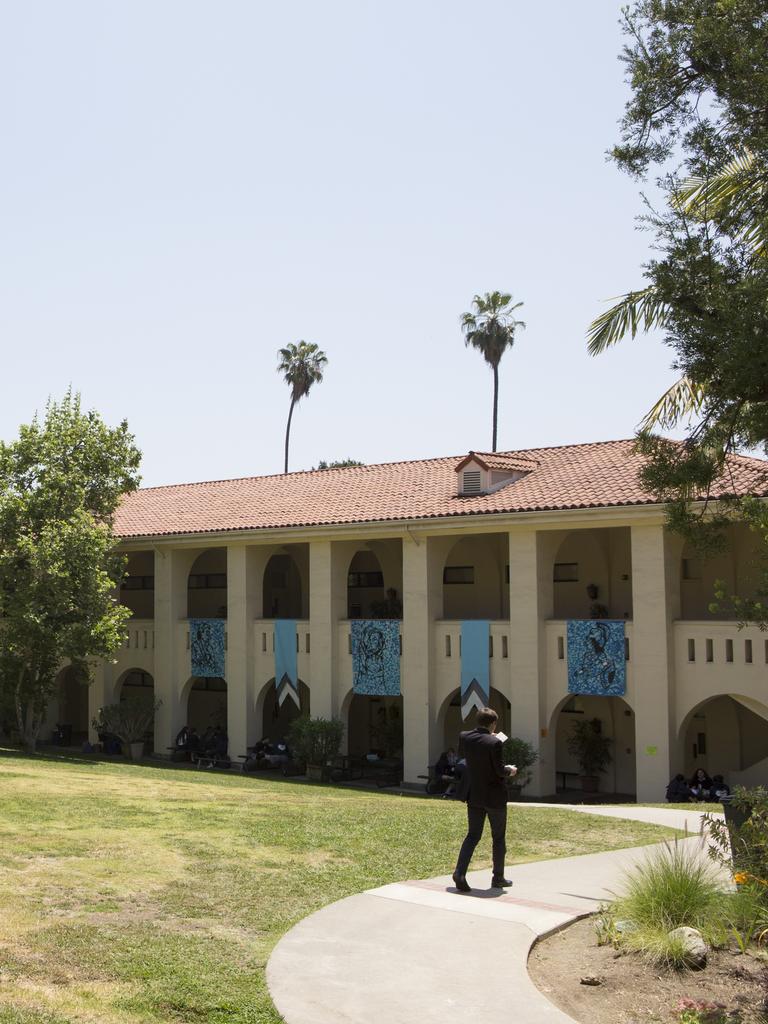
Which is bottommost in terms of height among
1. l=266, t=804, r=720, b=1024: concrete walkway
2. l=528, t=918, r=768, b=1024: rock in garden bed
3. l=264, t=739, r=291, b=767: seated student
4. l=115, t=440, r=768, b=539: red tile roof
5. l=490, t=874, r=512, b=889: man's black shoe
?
l=264, t=739, r=291, b=767: seated student

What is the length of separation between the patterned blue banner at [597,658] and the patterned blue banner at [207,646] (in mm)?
10545

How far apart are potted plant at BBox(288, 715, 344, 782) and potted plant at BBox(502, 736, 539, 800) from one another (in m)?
4.90

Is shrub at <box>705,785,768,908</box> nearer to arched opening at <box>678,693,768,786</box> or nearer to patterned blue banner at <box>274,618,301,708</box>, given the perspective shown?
arched opening at <box>678,693,768,786</box>

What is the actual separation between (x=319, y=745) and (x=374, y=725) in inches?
193

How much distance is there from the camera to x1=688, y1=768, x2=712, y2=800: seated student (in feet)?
70.4

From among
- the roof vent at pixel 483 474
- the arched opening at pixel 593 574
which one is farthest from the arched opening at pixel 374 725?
the roof vent at pixel 483 474

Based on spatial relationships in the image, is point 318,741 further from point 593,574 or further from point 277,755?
point 593,574

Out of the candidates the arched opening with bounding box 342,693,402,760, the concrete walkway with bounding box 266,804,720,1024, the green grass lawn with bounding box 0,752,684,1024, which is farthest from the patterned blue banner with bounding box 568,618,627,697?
the concrete walkway with bounding box 266,804,720,1024

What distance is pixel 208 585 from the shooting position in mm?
36031

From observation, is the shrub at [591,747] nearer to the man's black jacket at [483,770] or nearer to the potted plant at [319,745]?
the potted plant at [319,745]

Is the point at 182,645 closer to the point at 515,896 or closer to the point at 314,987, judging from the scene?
the point at 515,896

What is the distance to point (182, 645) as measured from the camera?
103ft

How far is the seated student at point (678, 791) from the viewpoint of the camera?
21562 mm

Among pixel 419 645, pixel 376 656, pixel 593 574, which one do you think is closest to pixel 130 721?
pixel 376 656
